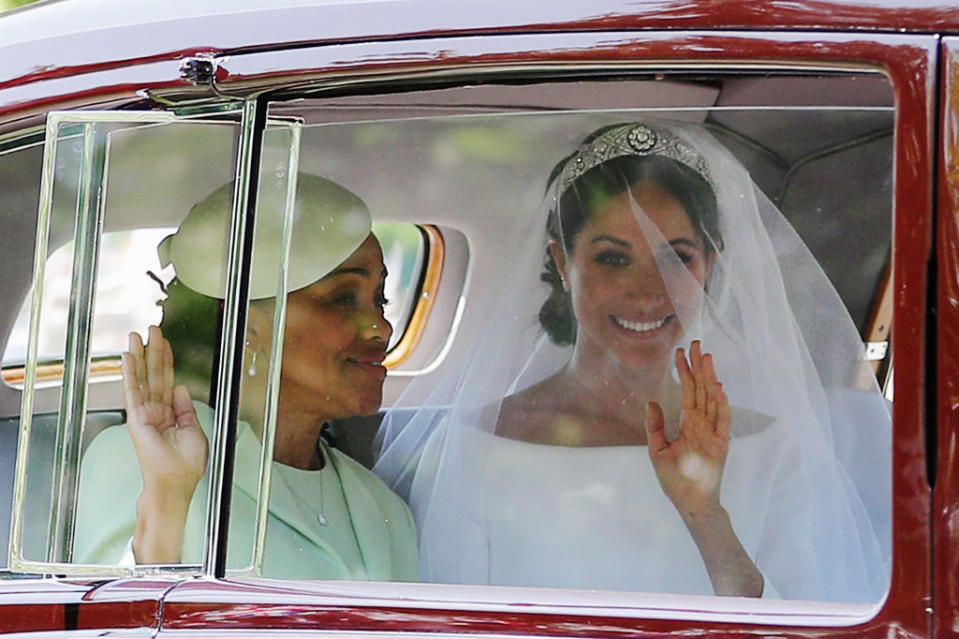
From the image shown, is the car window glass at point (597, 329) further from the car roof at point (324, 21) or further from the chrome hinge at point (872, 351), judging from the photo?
the car roof at point (324, 21)

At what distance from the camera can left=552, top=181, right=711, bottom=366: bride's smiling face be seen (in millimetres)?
2242

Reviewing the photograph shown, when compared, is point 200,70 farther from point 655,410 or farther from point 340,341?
point 655,410

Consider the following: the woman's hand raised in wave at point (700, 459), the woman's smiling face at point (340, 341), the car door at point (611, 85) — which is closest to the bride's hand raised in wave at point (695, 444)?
the woman's hand raised in wave at point (700, 459)

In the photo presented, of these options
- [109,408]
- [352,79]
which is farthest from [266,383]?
[352,79]

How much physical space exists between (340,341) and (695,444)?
673 millimetres

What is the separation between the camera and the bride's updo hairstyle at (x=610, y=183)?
2.18 m

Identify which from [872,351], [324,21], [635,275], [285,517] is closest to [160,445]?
[285,517]

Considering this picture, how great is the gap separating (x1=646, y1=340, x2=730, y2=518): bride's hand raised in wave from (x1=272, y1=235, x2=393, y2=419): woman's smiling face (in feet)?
1.88

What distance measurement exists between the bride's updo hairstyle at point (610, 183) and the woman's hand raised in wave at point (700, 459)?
0.33 m

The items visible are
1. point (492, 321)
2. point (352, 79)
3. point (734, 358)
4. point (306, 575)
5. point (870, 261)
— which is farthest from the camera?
point (492, 321)

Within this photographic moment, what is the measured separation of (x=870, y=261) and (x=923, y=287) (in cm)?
98

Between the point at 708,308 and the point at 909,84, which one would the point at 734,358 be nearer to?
the point at 708,308

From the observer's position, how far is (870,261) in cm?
239

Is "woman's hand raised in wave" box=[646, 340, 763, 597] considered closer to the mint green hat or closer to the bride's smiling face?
the bride's smiling face
